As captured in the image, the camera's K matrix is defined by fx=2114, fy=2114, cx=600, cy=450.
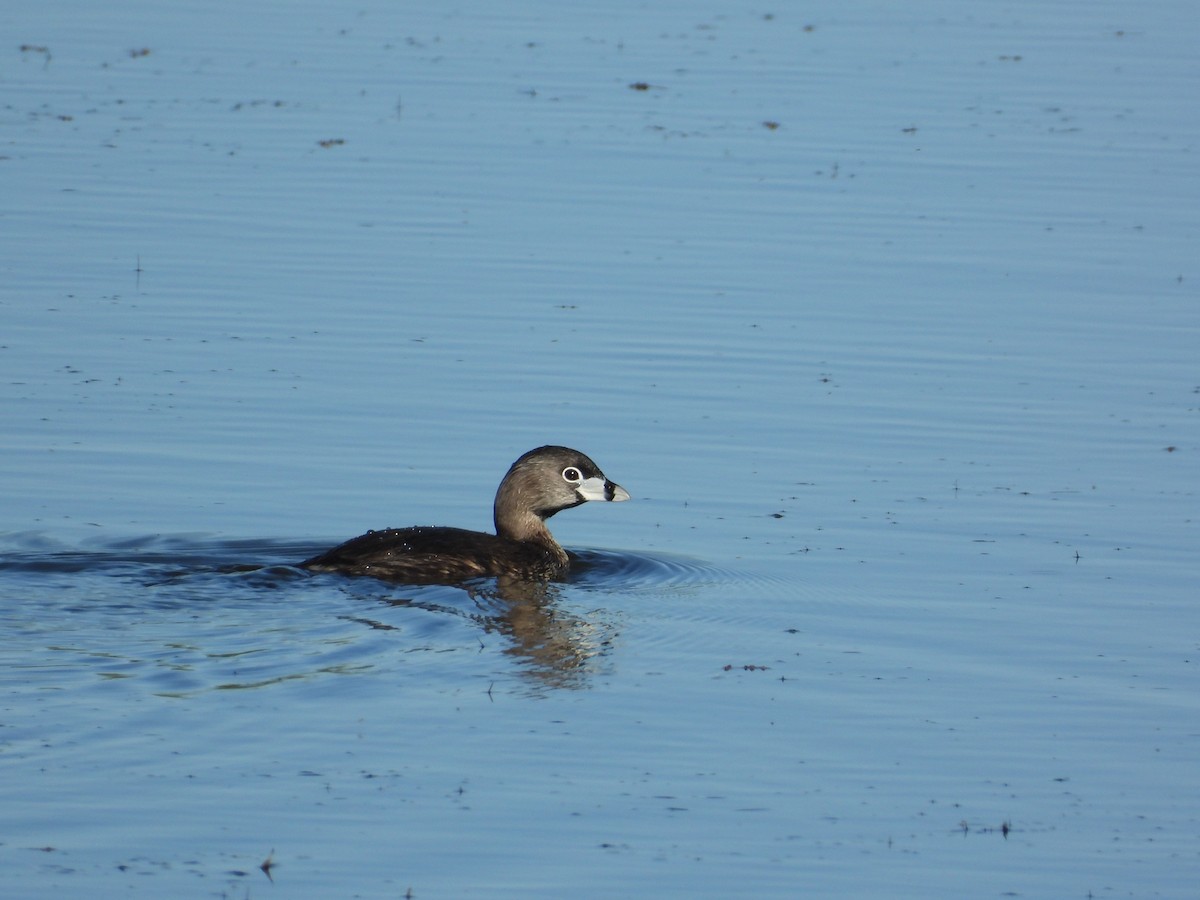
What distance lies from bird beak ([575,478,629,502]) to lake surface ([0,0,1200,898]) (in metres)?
0.36

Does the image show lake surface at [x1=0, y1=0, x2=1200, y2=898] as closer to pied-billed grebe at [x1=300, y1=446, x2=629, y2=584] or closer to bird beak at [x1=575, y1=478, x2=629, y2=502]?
pied-billed grebe at [x1=300, y1=446, x2=629, y2=584]

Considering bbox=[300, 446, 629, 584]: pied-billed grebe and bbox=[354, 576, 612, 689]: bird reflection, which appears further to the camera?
bbox=[300, 446, 629, 584]: pied-billed grebe

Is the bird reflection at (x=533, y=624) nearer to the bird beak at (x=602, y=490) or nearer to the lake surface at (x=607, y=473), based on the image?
the lake surface at (x=607, y=473)

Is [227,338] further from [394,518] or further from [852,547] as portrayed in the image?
[852,547]

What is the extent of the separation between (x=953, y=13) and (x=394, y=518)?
90.8 feet

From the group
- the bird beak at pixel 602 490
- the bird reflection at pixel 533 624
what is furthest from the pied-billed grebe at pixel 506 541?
the bird reflection at pixel 533 624

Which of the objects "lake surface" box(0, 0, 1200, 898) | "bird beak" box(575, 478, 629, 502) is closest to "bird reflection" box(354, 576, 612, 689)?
"lake surface" box(0, 0, 1200, 898)

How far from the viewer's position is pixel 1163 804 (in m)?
9.06

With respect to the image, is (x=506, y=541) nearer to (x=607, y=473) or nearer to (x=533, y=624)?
(x=533, y=624)

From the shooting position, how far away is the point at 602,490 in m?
13.3

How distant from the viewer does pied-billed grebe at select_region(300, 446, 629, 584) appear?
39.5ft

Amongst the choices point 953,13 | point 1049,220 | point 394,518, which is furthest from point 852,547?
point 953,13

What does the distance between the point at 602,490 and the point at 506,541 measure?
28.7 inches

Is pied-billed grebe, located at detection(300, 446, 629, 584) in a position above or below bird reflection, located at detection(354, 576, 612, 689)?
above
